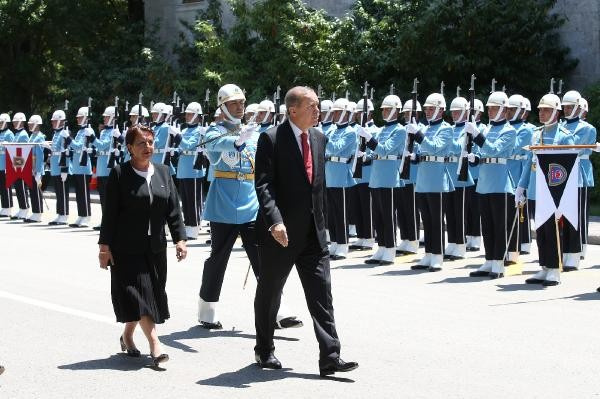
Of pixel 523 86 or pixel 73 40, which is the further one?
pixel 73 40

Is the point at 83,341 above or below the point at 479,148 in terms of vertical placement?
below

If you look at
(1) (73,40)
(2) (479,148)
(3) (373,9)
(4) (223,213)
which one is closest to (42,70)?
(1) (73,40)

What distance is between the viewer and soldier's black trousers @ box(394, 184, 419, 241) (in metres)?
15.9

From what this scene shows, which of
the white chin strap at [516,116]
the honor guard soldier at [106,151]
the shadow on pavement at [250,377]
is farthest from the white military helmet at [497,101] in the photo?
the honor guard soldier at [106,151]

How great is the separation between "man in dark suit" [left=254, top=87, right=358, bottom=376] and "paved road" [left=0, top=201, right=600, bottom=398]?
57 centimetres

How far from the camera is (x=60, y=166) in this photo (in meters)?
22.4

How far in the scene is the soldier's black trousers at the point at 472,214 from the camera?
16.2m

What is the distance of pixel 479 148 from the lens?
46.2ft

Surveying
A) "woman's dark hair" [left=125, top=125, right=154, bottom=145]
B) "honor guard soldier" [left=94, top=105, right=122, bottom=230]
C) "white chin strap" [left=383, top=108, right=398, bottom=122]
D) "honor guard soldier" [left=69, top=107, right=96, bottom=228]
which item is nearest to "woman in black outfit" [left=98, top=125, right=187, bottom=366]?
"woman's dark hair" [left=125, top=125, right=154, bottom=145]

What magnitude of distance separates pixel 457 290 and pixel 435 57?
14.3m

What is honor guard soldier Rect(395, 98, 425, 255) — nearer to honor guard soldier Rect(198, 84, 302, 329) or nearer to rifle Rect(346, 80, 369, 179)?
rifle Rect(346, 80, 369, 179)

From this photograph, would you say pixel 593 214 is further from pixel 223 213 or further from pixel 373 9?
pixel 223 213

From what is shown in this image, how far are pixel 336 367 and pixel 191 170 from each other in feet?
38.6

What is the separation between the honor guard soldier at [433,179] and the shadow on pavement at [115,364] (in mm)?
6150
